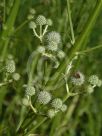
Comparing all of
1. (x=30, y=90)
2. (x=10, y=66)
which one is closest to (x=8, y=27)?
(x=10, y=66)

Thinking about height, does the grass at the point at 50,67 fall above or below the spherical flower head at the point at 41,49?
below

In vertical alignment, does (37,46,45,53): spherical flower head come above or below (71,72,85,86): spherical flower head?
above

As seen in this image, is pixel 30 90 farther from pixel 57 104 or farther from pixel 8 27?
pixel 8 27

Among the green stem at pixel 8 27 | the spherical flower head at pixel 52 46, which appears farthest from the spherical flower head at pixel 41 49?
the green stem at pixel 8 27

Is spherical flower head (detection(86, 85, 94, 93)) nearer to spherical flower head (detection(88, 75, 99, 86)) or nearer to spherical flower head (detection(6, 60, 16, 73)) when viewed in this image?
spherical flower head (detection(88, 75, 99, 86))

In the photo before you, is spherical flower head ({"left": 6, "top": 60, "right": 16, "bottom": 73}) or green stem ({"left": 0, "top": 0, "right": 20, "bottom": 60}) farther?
green stem ({"left": 0, "top": 0, "right": 20, "bottom": 60})

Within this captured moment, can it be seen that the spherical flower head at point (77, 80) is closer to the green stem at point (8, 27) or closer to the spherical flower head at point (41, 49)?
the spherical flower head at point (41, 49)

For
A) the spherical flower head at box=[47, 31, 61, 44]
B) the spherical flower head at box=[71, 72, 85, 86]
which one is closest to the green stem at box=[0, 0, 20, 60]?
the spherical flower head at box=[47, 31, 61, 44]

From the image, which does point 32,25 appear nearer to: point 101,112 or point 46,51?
point 46,51

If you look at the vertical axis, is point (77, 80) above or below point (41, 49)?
below

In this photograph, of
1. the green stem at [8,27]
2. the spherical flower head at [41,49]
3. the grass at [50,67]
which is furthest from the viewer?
the green stem at [8,27]
